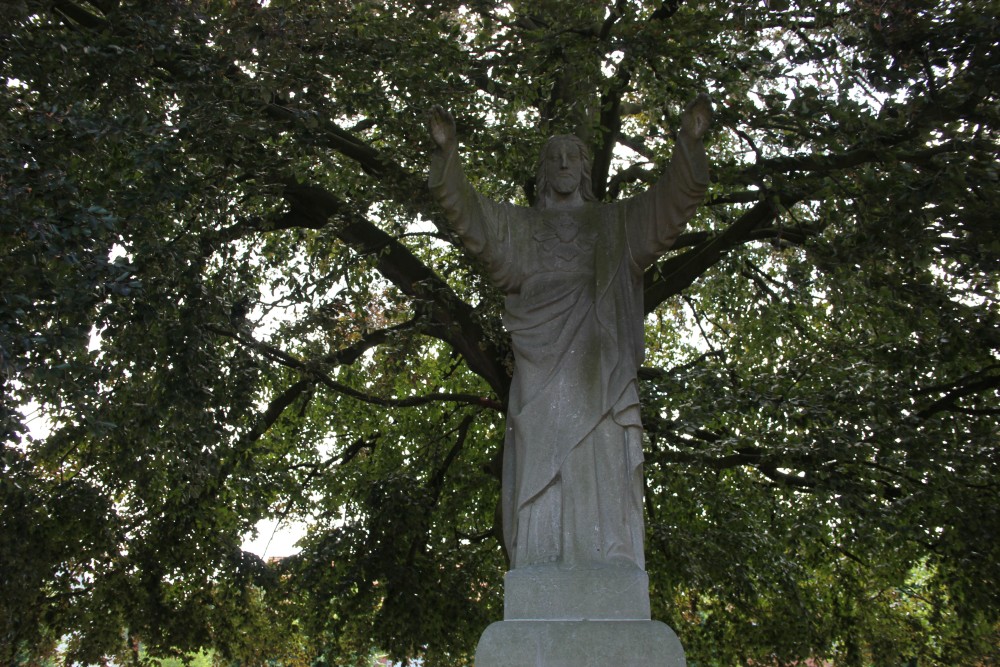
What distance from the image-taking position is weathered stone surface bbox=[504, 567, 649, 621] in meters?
4.52

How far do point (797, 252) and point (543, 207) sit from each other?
8456 millimetres

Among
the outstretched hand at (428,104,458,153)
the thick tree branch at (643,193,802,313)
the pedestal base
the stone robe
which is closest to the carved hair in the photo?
the stone robe

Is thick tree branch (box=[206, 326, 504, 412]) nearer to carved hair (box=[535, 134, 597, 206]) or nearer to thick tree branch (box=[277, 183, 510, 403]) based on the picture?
thick tree branch (box=[277, 183, 510, 403])

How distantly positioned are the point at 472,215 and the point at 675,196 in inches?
41.2

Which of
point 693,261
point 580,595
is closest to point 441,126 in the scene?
point 580,595

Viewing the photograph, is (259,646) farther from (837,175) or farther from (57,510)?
(837,175)

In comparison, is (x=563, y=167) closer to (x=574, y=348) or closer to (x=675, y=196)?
(x=675, y=196)

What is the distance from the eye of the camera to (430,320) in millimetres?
10914

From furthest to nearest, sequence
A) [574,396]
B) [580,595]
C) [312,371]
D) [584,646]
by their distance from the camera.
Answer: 1. [312,371]
2. [574,396]
3. [580,595]
4. [584,646]

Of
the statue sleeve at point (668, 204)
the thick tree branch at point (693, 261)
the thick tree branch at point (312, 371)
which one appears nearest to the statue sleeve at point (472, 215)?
the statue sleeve at point (668, 204)

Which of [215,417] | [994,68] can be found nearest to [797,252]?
[994,68]

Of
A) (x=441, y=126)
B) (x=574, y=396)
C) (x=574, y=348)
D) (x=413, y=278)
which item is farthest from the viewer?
(x=413, y=278)

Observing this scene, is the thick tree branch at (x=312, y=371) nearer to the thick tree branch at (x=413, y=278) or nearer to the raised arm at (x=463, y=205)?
the thick tree branch at (x=413, y=278)

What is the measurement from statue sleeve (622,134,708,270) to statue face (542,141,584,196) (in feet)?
1.23
